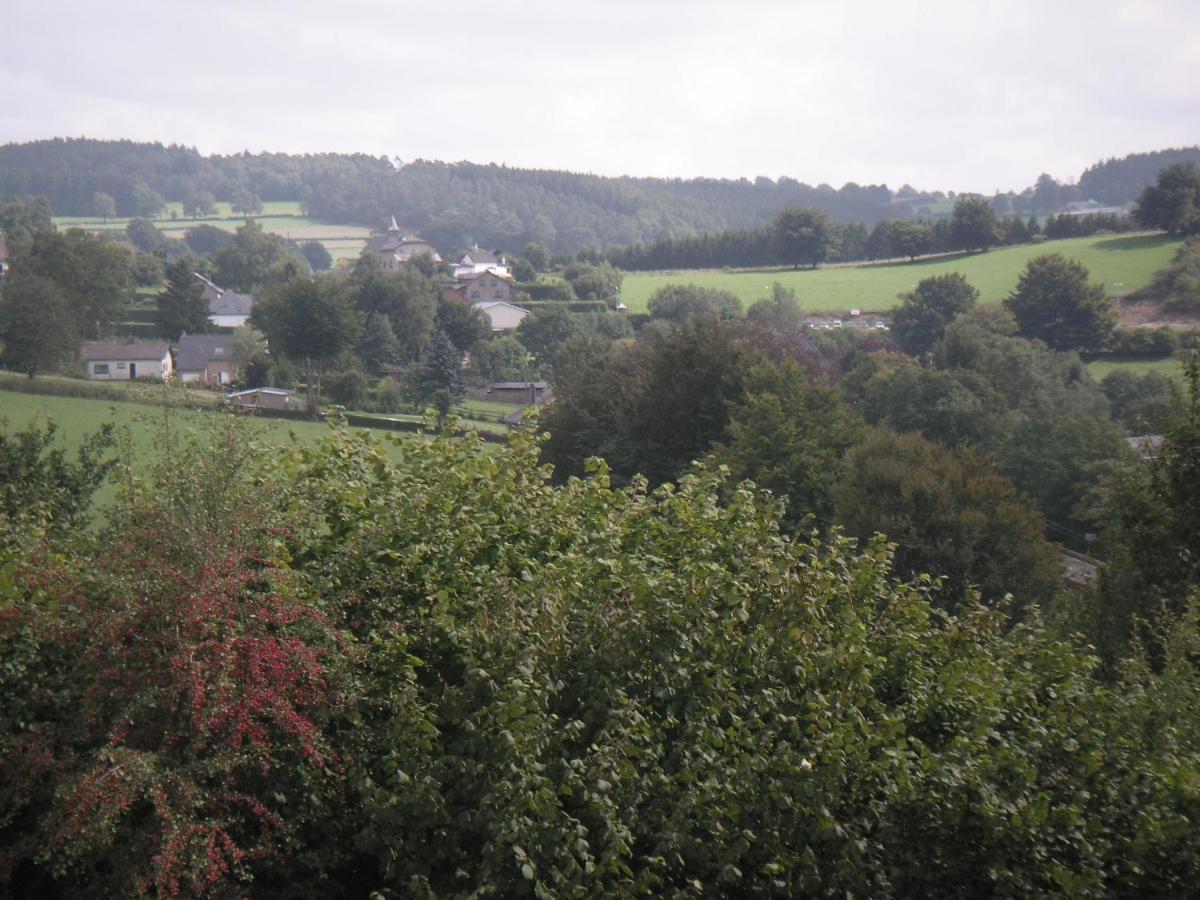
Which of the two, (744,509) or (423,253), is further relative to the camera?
(423,253)

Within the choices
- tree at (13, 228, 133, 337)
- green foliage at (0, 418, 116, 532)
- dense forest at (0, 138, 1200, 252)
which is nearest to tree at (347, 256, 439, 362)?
tree at (13, 228, 133, 337)

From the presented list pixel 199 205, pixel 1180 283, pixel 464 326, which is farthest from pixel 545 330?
pixel 199 205

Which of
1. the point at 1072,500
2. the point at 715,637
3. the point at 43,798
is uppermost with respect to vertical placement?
the point at 715,637

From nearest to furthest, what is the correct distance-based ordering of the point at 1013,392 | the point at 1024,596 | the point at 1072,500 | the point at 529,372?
the point at 1024,596 → the point at 1072,500 → the point at 1013,392 → the point at 529,372

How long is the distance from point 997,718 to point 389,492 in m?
5.57

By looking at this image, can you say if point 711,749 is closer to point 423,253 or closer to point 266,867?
point 266,867

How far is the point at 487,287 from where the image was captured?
9188 cm

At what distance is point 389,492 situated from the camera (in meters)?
9.66

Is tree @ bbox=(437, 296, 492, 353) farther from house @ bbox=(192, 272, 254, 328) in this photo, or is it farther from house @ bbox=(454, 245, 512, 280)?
house @ bbox=(454, 245, 512, 280)

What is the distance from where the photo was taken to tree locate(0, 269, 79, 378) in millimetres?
48625

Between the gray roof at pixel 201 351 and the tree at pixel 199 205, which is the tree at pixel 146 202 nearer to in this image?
the tree at pixel 199 205

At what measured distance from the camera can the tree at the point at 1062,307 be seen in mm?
65625

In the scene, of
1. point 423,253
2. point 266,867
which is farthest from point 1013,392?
point 423,253

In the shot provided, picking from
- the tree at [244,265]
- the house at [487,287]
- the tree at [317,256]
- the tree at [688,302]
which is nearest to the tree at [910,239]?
the tree at [688,302]
